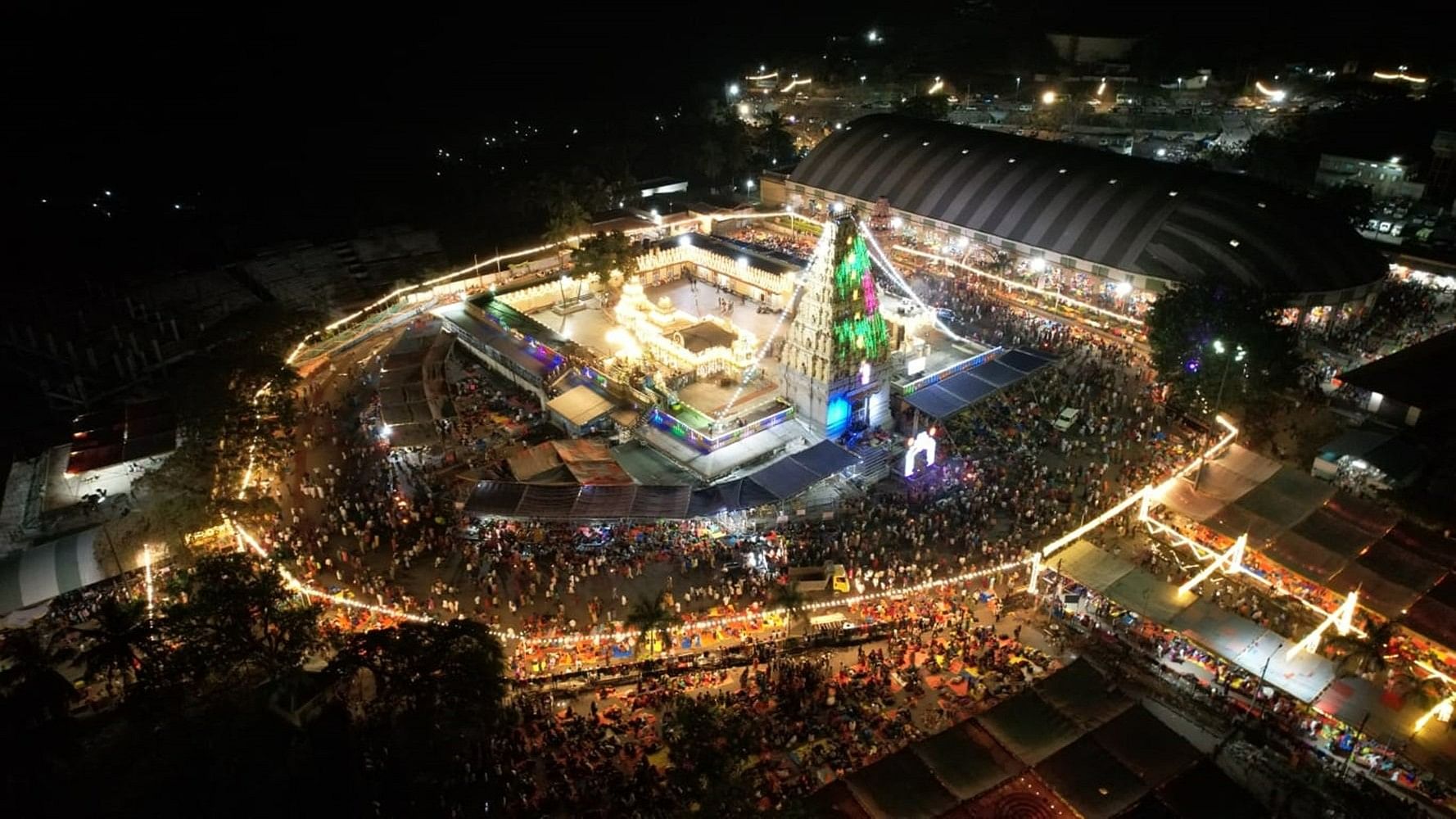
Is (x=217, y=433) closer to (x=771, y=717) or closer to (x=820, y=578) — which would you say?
(x=820, y=578)

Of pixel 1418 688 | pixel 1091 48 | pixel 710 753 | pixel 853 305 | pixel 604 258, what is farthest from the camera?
pixel 1091 48

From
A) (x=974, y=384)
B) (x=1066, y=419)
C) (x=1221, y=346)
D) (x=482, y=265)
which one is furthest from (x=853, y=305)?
(x=482, y=265)

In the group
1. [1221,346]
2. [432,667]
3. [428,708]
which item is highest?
[1221,346]

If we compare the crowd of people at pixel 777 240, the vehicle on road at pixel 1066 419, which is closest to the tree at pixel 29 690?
the vehicle on road at pixel 1066 419

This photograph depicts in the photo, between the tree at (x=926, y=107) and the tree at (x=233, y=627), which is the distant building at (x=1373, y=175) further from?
the tree at (x=233, y=627)

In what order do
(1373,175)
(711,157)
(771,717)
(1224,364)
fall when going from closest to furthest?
(771,717)
(1224,364)
(1373,175)
(711,157)

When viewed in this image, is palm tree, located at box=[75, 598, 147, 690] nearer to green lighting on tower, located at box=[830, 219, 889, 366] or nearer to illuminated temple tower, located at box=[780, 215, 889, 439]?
illuminated temple tower, located at box=[780, 215, 889, 439]

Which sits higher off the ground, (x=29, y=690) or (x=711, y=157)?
(x=711, y=157)
